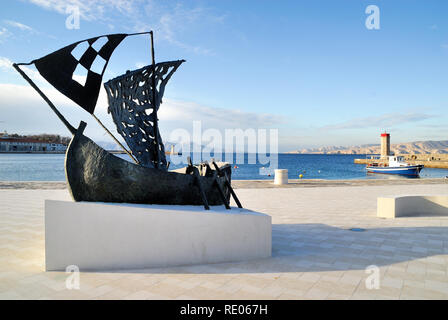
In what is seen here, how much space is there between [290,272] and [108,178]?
3947 millimetres

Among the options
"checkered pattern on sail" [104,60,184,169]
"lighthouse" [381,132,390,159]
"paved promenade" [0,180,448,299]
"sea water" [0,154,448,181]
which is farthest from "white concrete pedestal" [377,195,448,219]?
"lighthouse" [381,132,390,159]

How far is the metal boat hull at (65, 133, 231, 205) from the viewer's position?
5.43 metres

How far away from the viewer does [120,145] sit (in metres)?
7.30

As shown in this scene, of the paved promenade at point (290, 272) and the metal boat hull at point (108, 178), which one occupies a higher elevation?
the metal boat hull at point (108, 178)

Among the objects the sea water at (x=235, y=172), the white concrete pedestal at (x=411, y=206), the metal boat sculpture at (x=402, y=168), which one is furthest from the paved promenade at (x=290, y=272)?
the metal boat sculpture at (x=402, y=168)

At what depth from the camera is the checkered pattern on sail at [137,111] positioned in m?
6.69

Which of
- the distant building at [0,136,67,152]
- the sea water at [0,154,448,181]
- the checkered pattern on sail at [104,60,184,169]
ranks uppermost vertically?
the distant building at [0,136,67,152]

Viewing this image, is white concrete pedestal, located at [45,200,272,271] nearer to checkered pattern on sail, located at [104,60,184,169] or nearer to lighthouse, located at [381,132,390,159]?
checkered pattern on sail, located at [104,60,184,169]

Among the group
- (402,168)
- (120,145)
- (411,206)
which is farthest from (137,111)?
(402,168)

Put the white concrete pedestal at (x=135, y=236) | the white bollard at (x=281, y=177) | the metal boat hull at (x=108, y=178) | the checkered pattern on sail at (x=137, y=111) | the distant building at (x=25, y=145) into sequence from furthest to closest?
1. the distant building at (x=25, y=145)
2. the white bollard at (x=281, y=177)
3. the checkered pattern on sail at (x=137, y=111)
4. the metal boat hull at (x=108, y=178)
5. the white concrete pedestal at (x=135, y=236)

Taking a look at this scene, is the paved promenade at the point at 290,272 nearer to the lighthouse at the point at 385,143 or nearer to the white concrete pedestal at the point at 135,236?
the white concrete pedestal at the point at 135,236

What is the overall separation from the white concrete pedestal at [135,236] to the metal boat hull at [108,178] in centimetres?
31

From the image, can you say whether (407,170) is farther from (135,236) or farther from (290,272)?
(135,236)
